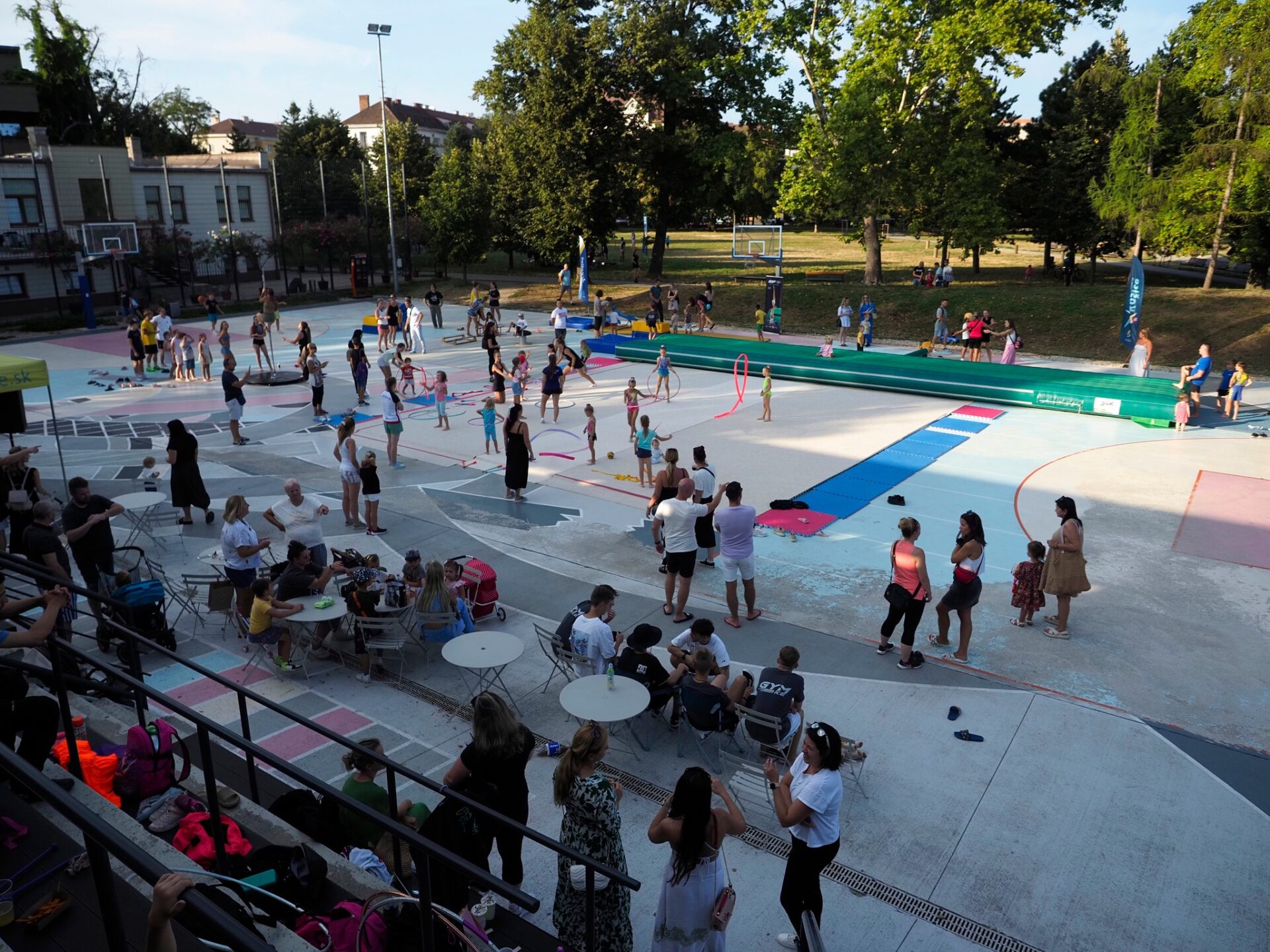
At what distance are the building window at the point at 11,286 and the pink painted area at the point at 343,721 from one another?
36.9 m

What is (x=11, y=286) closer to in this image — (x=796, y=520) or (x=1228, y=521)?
(x=796, y=520)

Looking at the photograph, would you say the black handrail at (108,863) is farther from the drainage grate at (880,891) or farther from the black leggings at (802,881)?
the drainage grate at (880,891)

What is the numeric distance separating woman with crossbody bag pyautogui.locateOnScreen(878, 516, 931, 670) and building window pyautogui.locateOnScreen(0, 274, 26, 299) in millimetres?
39884

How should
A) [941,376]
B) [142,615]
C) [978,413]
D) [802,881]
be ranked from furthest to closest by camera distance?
[941,376]
[978,413]
[142,615]
[802,881]

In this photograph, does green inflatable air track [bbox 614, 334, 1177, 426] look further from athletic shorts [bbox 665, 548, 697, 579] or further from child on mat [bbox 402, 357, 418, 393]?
athletic shorts [bbox 665, 548, 697, 579]

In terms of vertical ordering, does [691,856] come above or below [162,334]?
below

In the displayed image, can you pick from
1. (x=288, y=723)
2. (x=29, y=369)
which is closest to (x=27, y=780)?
(x=288, y=723)

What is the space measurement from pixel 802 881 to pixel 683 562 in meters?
4.95

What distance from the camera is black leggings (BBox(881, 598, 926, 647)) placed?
908 centimetres

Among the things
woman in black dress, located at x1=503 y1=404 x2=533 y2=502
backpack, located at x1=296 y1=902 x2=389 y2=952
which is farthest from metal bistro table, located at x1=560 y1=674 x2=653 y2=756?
woman in black dress, located at x1=503 y1=404 x2=533 y2=502

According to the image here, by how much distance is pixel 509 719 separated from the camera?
5543mm

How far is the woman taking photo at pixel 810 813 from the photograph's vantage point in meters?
5.22

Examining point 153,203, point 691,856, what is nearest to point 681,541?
point 691,856

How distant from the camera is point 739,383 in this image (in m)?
24.8
